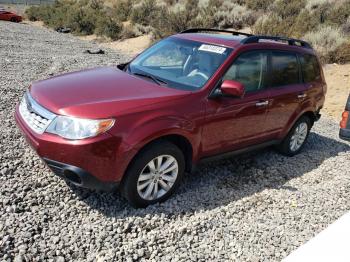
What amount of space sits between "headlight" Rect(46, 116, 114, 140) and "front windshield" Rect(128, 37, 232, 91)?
1.17m

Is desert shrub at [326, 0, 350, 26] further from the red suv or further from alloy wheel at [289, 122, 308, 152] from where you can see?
the red suv

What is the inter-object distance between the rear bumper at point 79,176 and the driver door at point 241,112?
1.32m

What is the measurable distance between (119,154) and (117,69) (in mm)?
1803

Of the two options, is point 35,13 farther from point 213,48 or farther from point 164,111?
point 164,111

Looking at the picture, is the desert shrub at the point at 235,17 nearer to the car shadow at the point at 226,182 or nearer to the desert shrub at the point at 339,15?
the desert shrub at the point at 339,15

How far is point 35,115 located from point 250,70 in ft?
8.89

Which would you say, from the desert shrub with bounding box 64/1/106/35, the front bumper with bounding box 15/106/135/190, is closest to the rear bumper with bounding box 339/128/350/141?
the front bumper with bounding box 15/106/135/190

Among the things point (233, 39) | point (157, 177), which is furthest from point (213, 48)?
point (157, 177)

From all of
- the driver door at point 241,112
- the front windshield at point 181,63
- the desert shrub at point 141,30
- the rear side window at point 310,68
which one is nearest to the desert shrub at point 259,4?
the desert shrub at point 141,30

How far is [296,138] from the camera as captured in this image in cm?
657

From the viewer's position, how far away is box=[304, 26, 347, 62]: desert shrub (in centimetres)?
1407

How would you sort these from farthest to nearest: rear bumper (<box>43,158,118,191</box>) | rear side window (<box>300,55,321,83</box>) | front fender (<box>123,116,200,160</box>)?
rear side window (<box>300,55,321,83</box>), front fender (<box>123,116,200,160</box>), rear bumper (<box>43,158,118,191</box>)

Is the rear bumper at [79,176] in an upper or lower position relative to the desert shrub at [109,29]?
upper

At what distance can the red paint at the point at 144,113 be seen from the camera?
374 centimetres
